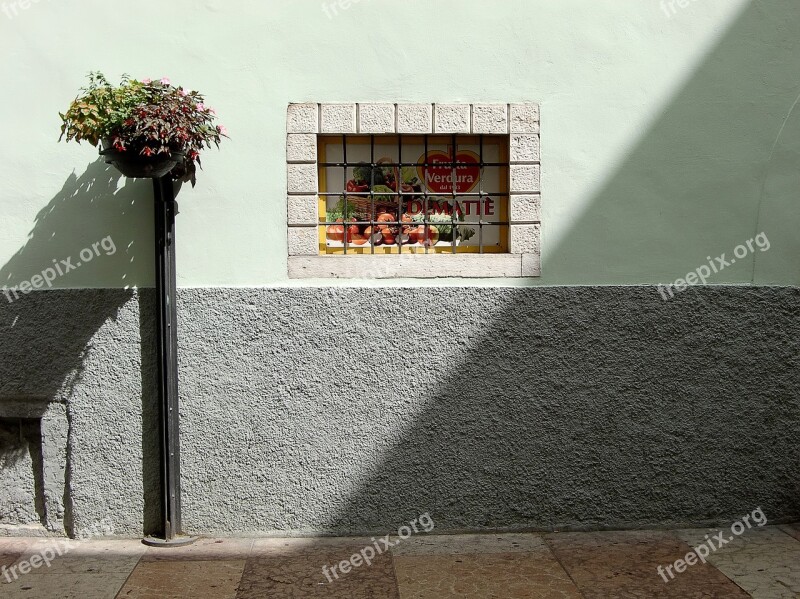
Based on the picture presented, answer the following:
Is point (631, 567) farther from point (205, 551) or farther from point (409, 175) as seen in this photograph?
point (409, 175)

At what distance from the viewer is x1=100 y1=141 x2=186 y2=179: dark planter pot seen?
4598 millimetres

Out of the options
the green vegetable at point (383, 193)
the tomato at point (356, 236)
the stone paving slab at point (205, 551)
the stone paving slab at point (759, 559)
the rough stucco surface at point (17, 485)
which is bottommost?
the stone paving slab at point (759, 559)

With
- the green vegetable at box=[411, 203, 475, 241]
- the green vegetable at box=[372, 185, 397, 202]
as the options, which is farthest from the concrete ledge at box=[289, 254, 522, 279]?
the green vegetable at box=[372, 185, 397, 202]

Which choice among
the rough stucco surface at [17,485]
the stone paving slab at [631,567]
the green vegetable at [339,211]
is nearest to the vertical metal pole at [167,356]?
the rough stucco surface at [17,485]

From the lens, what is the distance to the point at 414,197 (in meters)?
5.62

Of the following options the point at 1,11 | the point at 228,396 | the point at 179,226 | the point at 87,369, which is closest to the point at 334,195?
the point at 179,226

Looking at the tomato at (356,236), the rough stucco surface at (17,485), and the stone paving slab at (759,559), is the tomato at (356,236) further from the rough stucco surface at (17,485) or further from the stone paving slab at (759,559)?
the stone paving slab at (759,559)

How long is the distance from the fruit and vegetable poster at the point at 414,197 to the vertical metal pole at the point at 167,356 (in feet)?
3.30

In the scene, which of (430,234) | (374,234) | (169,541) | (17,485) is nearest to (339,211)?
(374,234)

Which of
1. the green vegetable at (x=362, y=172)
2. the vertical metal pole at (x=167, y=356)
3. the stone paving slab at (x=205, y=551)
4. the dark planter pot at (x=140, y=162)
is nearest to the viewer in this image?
the dark planter pot at (x=140, y=162)

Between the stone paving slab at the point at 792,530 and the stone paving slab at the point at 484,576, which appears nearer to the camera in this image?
the stone paving slab at the point at 484,576

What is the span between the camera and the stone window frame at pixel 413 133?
5.32 meters

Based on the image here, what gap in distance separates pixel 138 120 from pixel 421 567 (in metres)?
3.00

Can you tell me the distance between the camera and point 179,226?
209 inches
